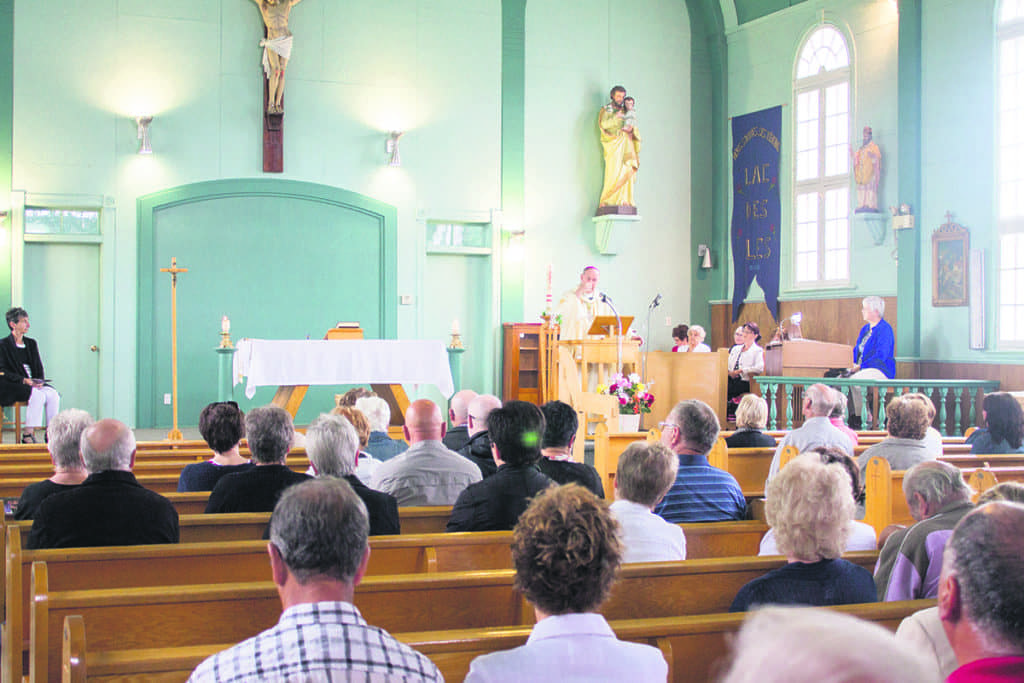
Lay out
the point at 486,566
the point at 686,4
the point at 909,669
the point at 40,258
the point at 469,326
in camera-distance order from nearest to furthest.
Answer: the point at 909,669 < the point at 486,566 < the point at 40,258 < the point at 469,326 < the point at 686,4

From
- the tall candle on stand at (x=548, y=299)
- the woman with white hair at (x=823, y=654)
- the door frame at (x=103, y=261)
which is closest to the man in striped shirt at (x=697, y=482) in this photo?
the woman with white hair at (x=823, y=654)

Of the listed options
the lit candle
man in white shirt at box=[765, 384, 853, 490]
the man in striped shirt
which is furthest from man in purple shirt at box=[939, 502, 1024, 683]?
the lit candle

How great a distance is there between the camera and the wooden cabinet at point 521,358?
10969mm

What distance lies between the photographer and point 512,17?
1139cm

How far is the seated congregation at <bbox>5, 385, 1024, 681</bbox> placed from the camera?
4.27 feet

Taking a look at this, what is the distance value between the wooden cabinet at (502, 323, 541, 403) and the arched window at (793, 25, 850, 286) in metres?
3.03

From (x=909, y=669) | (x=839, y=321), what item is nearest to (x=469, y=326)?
(x=839, y=321)

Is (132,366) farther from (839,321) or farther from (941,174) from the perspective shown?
(941,174)

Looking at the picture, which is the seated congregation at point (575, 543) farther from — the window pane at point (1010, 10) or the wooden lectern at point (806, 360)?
A: the window pane at point (1010, 10)

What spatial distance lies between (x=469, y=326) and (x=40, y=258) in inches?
179

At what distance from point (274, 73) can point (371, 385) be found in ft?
12.0

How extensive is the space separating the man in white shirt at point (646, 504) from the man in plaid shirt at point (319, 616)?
1.31m

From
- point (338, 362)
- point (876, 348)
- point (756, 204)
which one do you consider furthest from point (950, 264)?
point (338, 362)

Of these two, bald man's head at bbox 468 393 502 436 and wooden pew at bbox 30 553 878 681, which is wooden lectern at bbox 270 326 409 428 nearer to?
bald man's head at bbox 468 393 502 436
